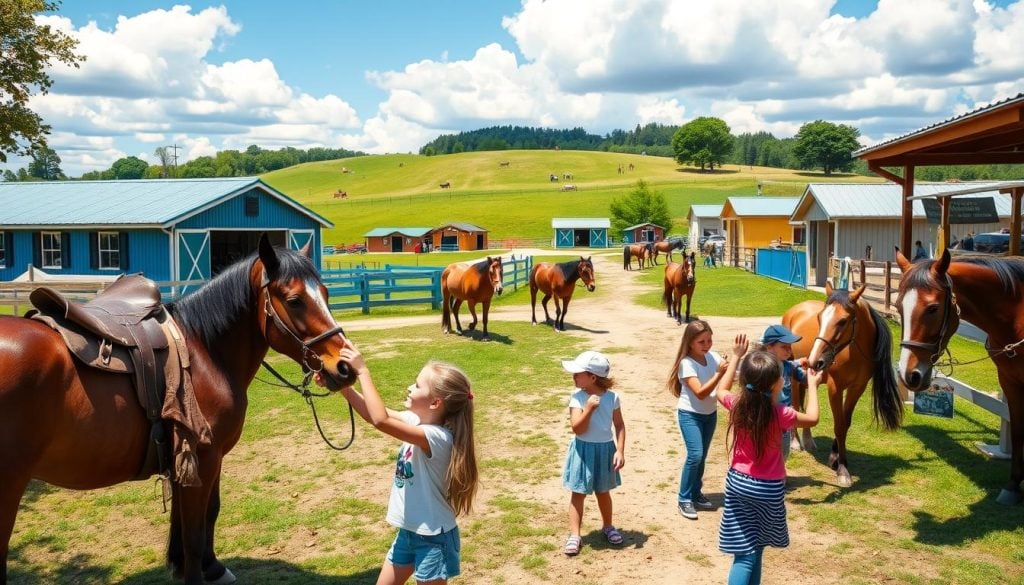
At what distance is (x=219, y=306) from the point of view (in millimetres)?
4188

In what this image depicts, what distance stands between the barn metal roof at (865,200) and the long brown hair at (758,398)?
929 inches

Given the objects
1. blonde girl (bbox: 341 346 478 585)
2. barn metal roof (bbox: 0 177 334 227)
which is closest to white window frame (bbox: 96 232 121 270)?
barn metal roof (bbox: 0 177 334 227)

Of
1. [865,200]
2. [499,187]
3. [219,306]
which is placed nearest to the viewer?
[219,306]

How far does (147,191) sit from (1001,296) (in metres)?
26.2

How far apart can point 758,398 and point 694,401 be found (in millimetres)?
1763

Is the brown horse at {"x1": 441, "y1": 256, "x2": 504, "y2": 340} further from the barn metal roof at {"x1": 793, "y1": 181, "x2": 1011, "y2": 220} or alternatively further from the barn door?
the barn metal roof at {"x1": 793, "y1": 181, "x2": 1011, "y2": 220}

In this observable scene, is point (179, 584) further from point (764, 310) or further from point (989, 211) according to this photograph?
point (764, 310)

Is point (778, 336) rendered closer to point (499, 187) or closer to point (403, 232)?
point (403, 232)

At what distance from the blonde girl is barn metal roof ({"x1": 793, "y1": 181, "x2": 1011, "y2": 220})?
24.8 metres

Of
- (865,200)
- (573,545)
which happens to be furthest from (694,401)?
(865,200)

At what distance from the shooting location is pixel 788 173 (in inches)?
4823

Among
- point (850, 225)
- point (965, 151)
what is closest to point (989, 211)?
point (965, 151)

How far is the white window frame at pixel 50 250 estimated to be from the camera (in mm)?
23453

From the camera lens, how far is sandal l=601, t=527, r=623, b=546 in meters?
5.12
